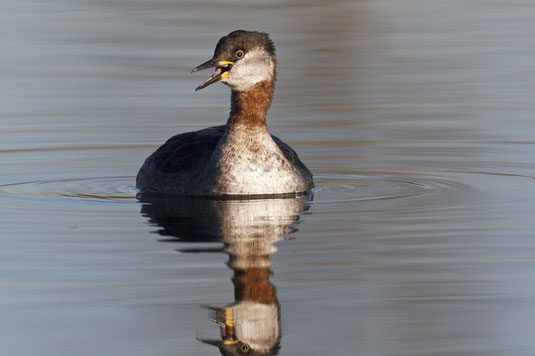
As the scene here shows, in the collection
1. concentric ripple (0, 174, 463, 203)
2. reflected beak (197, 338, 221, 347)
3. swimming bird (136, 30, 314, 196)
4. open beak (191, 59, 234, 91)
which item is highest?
open beak (191, 59, 234, 91)

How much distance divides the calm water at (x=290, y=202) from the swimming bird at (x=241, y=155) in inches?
11.1

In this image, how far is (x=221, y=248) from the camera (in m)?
9.00

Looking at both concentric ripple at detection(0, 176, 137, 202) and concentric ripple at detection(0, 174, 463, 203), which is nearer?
concentric ripple at detection(0, 174, 463, 203)

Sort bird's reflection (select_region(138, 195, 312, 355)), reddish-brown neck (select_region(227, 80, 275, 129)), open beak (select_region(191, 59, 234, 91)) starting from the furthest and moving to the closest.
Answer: reddish-brown neck (select_region(227, 80, 275, 129)), open beak (select_region(191, 59, 234, 91)), bird's reflection (select_region(138, 195, 312, 355))

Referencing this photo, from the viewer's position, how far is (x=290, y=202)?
36.8ft

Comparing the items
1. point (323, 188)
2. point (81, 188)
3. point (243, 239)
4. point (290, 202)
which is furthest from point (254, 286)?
point (81, 188)

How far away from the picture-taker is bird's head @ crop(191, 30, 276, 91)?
11469 mm

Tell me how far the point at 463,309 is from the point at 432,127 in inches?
314

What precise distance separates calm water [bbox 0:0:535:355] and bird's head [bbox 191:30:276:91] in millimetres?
1116

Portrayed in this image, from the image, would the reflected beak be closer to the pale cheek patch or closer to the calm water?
the calm water

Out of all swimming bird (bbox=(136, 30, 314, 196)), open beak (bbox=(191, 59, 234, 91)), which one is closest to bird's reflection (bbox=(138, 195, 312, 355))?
swimming bird (bbox=(136, 30, 314, 196))

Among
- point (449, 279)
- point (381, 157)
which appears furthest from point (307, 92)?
point (449, 279)

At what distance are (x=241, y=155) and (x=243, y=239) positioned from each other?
92.9 inches

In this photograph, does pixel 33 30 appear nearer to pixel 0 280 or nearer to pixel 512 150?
pixel 512 150
